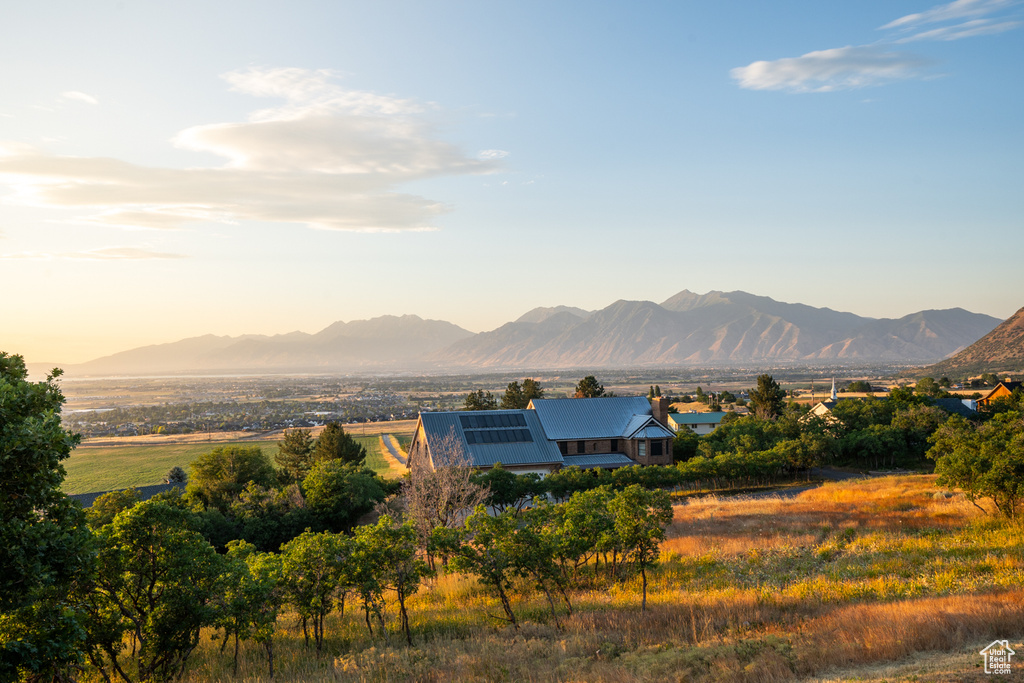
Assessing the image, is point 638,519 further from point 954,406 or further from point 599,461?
point 954,406

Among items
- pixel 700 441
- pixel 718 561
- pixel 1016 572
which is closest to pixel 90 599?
pixel 718 561

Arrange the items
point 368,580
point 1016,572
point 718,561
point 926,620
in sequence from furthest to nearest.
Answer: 1. point 718,561
2. point 1016,572
3. point 368,580
4. point 926,620

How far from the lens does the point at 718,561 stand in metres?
24.3

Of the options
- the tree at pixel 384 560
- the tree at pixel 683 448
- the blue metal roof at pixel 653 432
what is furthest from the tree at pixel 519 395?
the tree at pixel 384 560

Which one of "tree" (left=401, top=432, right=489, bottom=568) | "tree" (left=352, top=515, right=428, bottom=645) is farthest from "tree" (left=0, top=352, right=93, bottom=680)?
"tree" (left=401, top=432, right=489, bottom=568)

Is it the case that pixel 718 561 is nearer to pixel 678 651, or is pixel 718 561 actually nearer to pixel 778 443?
pixel 678 651

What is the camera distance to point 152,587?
1420 cm

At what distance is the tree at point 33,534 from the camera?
9.11 m

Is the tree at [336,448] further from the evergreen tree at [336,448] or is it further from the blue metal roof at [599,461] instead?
the blue metal roof at [599,461]

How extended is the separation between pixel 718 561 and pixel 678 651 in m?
11.7

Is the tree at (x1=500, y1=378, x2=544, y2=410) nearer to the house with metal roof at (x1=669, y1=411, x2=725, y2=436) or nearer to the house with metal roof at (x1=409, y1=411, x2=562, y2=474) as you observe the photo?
the house with metal roof at (x1=409, y1=411, x2=562, y2=474)

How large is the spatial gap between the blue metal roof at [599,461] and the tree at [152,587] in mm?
39756

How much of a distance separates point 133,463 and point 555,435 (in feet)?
263

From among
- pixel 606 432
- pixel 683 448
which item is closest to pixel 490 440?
pixel 606 432
